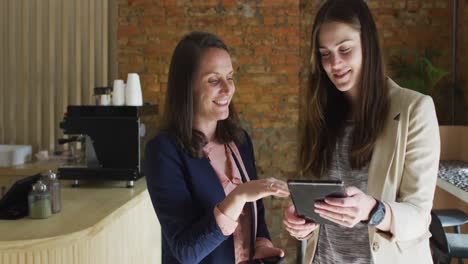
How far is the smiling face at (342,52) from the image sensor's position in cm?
146

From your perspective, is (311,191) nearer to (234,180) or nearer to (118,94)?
(234,180)

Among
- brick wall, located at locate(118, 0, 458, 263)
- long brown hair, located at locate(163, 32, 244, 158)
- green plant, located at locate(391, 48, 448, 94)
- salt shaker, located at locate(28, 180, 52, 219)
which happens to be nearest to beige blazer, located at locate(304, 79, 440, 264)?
long brown hair, located at locate(163, 32, 244, 158)

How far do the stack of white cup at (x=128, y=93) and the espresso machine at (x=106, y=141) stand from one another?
1.22 ft

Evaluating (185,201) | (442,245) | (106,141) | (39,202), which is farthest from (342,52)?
(106,141)

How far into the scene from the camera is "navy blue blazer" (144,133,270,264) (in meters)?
1.43

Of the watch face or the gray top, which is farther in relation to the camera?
the gray top

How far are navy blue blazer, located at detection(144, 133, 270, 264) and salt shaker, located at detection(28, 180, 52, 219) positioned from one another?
3.35ft

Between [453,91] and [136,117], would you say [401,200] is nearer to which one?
[136,117]

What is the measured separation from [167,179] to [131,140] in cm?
175

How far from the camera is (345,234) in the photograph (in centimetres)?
155

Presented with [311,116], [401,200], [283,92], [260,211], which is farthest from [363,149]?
[283,92]

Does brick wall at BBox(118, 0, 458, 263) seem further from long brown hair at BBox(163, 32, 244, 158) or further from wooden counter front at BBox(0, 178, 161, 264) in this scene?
long brown hair at BBox(163, 32, 244, 158)

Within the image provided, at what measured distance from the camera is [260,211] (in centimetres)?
181

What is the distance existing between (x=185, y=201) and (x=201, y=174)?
113 millimetres
